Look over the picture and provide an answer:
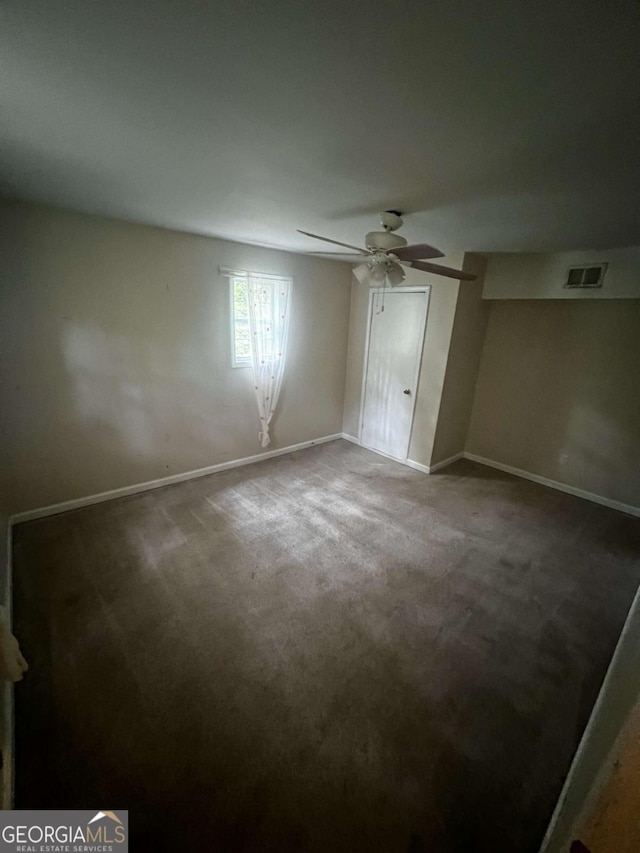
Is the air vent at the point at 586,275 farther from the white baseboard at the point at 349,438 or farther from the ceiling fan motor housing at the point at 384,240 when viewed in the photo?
the white baseboard at the point at 349,438

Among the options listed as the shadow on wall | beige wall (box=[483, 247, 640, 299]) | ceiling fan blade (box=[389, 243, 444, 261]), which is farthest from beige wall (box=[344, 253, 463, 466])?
the shadow on wall

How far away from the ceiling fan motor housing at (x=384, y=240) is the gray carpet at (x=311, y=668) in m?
2.18

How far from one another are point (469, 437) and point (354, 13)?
14.3 ft

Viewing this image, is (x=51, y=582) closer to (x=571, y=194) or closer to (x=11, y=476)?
(x=11, y=476)

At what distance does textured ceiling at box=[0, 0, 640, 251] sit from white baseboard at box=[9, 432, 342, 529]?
2361mm

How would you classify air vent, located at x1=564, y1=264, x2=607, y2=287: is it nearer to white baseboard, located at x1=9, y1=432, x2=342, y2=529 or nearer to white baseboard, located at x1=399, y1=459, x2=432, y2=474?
white baseboard, located at x1=399, y1=459, x2=432, y2=474

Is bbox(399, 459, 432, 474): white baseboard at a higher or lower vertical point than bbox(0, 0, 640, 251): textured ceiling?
lower

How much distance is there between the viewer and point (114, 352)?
2.87m

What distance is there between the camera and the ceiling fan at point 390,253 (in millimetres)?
1950

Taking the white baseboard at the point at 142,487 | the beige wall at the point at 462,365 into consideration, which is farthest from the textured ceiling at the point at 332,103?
the white baseboard at the point at 142,487

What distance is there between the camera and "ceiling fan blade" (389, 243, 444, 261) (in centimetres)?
189

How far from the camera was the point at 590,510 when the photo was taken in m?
3.37

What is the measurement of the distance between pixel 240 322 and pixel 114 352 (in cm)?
124

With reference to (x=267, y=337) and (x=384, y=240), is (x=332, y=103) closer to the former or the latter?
(x=384, y=240)
